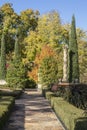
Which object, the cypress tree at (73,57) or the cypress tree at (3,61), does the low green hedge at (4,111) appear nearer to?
the cypress tree at (73,57)

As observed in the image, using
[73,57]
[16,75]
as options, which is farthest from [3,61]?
[16,75]

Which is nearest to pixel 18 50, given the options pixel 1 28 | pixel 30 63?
pixel 30 63

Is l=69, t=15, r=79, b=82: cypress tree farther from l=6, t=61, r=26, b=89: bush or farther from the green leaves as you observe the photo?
l=6, t=61, r=26, b=89: bush

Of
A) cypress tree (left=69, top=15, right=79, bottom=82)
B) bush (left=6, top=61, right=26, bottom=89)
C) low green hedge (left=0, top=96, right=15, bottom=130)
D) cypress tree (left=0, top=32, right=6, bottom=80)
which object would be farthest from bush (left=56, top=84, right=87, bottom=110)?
cypress tree (left=0, top=32, right=6, bottom=80)

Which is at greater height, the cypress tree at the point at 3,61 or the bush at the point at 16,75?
the cypress tree at the point at 3,61

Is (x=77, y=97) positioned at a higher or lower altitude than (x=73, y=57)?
lower

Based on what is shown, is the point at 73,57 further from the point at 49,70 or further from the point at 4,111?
the point at 4,111

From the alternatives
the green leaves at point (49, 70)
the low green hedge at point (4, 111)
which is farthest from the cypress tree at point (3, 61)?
the low green hedge at point (4, 111)

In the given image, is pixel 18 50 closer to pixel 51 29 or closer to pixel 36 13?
pixel 51 29

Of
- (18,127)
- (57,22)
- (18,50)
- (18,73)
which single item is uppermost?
(57,22)

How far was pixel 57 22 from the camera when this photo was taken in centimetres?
5872

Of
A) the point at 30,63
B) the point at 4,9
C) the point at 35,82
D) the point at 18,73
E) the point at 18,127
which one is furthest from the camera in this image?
the point at 4,9

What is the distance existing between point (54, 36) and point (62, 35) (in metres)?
2.66

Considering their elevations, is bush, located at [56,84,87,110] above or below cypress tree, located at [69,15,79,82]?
below
